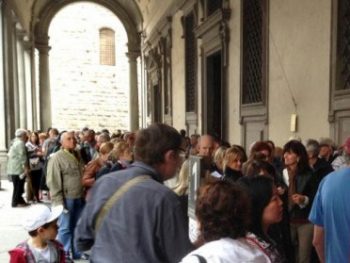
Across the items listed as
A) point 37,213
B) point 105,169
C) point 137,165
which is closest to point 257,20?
point 105,169

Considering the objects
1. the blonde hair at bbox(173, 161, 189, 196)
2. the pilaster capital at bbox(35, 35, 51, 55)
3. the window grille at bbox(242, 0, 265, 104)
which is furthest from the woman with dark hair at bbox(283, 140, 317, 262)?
the pilaster capital at bbox(35, 35, 51, 55)

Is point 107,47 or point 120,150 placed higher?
point 107,47

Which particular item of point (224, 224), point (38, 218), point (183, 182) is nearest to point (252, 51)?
point (183, 182)

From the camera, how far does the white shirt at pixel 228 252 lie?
162 centimetres

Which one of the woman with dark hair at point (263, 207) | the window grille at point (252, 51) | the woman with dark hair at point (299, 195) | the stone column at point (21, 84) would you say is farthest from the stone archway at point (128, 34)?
the woman with dark hair at point (263, 207)

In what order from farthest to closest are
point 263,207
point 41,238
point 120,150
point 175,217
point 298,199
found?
point 120,150 → point 298,199 → point 41,238 → point 263,207 → point 175,217

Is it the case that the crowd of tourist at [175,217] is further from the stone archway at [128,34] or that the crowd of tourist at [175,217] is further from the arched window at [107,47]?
the arched window at [107,47]

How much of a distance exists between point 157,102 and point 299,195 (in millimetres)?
15145

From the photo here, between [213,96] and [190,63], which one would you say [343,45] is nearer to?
[213,96]

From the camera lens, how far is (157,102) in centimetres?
1884

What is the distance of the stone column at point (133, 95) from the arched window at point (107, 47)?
209 inches

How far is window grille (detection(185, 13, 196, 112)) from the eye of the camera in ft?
43.1

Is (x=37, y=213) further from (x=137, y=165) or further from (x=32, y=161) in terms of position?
(x=32, y=161)

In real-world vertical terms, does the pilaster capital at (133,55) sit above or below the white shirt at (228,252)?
above
